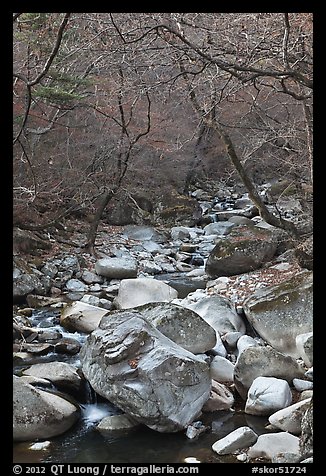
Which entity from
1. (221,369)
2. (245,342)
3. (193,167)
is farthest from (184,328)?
(193,167)

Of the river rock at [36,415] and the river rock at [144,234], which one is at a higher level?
the river rock at [144,234]

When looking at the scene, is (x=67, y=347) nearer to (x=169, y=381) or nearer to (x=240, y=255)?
(x=169, y=381)

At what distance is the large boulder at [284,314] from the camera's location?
5.89m

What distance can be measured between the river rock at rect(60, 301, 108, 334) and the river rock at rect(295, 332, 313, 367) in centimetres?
279

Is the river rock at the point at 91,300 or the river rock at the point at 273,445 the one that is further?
the river rock at the point at 91,300

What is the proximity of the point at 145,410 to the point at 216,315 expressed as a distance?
2616 millimetres

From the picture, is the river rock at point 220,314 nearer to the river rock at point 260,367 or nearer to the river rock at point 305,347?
the river rock at point 305,347

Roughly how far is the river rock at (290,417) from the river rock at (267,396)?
6.7 inches

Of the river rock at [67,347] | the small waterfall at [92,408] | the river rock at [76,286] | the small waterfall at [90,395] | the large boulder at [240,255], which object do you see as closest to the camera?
the small waterfall at [92,408]

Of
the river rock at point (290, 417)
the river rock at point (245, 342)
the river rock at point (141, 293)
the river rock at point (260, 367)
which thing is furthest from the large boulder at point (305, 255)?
the river rock at point (290, 417)

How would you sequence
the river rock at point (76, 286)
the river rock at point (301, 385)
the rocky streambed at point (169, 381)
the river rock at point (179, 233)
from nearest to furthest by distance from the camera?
the rocky streambed at point (169, 381)
the river rock at point (301, 385)
the river rock at point (76, 286)
the river rock at point (179, 233)

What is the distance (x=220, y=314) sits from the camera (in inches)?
263

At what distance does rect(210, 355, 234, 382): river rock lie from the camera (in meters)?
5.40
